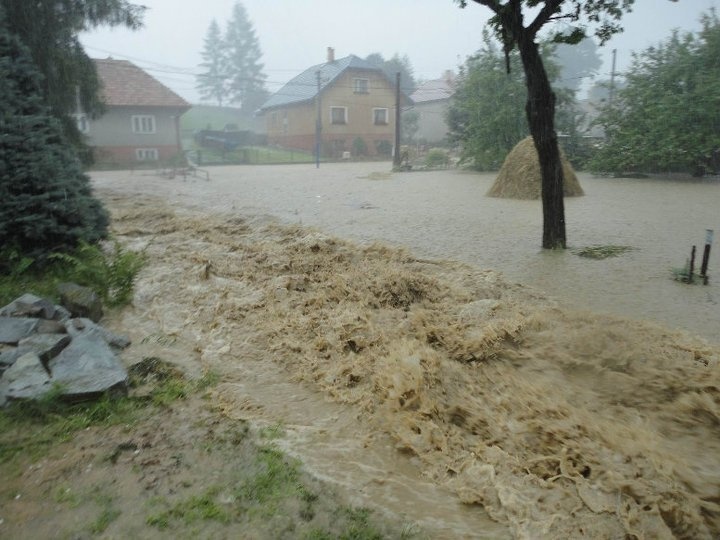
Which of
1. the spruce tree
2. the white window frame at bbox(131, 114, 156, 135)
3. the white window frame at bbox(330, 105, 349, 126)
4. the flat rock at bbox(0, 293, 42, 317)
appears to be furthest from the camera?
the white window frame at bbox(330, 105, 349, 126)

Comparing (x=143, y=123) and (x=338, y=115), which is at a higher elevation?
(x=338, y=115)

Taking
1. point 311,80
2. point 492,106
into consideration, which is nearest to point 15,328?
point 492,106

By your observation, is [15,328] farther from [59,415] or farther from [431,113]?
[431,113]

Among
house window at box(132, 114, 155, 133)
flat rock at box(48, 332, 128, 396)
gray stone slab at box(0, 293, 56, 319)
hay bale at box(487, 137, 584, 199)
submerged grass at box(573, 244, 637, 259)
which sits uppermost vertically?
house window at box(132, 114, 155, 133)

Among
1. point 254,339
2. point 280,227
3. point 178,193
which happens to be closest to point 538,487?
point 254,339

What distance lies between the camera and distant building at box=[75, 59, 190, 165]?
35.9 metres

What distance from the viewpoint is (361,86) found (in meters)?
45.3

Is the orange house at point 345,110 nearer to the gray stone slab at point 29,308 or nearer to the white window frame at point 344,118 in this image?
the white window frame at point 344,118

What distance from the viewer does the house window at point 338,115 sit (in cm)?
4423

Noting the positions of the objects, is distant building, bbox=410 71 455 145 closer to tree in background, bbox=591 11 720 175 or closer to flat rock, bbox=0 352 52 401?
tree in background, bbox=591 11 720 175

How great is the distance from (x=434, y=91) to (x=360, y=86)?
9.84 meters

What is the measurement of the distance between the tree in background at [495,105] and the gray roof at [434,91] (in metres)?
22.9

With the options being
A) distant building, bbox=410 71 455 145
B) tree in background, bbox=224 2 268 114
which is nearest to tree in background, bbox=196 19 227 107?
tree in background, bbox=224 2 268 114

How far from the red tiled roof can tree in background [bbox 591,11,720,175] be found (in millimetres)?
27232
